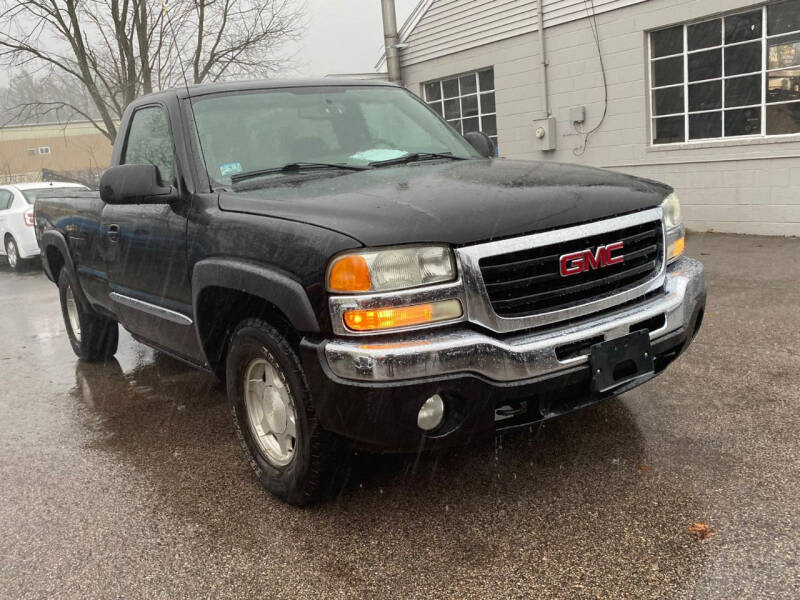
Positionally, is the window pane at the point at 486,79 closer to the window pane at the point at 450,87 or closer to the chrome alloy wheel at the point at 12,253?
the window pane at the point at 450,87

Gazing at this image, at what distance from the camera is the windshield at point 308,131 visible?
3.76m

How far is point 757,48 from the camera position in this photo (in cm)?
912

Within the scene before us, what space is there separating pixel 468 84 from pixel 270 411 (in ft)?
36.9

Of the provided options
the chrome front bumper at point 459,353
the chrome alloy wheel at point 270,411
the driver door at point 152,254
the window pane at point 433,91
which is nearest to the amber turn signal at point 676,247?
the chrome front bumper at point 459,353

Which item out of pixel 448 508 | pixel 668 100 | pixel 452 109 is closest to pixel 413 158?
pixel 448 508

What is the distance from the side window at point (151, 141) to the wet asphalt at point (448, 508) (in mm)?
1530

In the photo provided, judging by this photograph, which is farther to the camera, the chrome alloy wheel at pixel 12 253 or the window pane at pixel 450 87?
the window pane at pixel 450 87

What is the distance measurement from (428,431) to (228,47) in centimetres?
2260

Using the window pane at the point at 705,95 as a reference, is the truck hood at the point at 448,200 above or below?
below

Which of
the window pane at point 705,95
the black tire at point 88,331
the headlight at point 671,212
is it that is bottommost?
the black tire at point 88,331

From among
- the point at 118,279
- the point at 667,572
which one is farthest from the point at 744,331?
the point at 118,279

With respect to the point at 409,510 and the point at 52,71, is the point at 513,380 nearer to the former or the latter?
the point at 409,510

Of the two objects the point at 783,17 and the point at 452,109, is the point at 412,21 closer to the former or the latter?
the point at 452,109

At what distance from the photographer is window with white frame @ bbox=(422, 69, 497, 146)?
13.2 m
